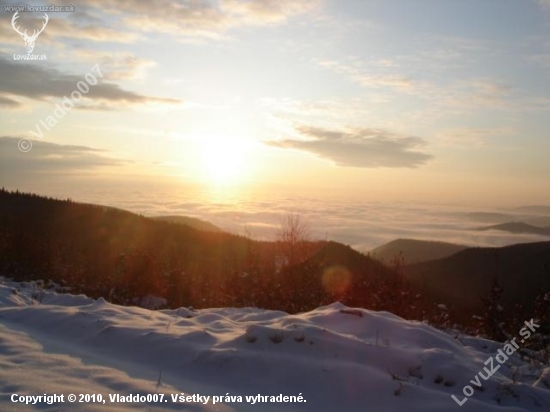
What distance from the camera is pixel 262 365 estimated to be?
484cm

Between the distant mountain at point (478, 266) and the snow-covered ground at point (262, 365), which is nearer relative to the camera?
the snow-covered ground at point (262, 365)

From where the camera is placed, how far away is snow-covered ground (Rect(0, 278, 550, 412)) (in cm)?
413

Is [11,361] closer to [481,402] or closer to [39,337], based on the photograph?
[39,337]

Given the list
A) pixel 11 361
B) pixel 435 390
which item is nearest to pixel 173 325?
pixel 11 361

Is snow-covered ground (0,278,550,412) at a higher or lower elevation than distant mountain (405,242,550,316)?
higher

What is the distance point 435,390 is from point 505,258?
118ft

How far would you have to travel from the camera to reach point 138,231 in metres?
30.8

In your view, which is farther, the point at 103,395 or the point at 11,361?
the point at 11,361

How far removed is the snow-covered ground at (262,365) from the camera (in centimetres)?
413

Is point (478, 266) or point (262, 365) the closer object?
point (262, 365)

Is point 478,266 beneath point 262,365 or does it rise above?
beneath

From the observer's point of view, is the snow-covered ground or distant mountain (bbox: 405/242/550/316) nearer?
the snow-covered ground

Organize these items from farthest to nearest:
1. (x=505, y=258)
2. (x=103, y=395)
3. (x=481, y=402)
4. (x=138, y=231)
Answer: (x=505, y=258)
(x=138, y=231)
(x=481, y=402)
(x=103, y=395)

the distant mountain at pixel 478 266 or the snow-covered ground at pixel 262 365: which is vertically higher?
the snow-covered ground at pixel 262 365
